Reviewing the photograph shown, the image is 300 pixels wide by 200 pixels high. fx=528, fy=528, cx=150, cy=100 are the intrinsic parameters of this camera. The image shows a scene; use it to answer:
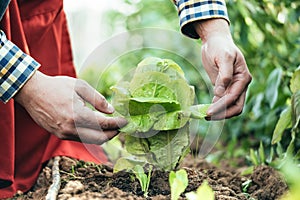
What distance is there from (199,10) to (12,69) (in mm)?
508

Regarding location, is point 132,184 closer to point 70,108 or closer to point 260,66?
point 70,108

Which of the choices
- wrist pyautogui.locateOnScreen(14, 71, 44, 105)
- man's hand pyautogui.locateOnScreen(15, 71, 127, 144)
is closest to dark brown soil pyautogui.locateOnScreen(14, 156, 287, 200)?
man's hand pyautogui.locateOnScreen(15, 71, 127, 144)

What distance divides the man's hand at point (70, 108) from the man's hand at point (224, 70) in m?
0.25

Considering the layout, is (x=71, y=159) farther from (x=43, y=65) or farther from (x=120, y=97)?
(x=120, y=97)

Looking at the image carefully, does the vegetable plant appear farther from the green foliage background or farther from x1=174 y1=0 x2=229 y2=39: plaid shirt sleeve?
the green foliage background

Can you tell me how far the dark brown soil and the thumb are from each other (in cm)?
25

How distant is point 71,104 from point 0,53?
215 millimetres

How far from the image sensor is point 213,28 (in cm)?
138

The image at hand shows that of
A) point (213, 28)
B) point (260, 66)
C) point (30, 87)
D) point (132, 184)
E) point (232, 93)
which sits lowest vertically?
point (132, 184)

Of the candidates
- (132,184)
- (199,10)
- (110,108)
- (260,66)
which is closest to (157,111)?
(110,108)

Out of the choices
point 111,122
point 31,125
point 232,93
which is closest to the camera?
point 111,122

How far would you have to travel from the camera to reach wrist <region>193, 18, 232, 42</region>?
4.51 ft

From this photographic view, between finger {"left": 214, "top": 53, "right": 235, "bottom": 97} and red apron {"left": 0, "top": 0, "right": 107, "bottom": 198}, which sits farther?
red apron {"left": 0, "top": 0, "right": 107, "bottom": 198}

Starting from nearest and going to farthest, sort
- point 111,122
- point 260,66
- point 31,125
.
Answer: point 111,122
point 31,125
point 260,66
